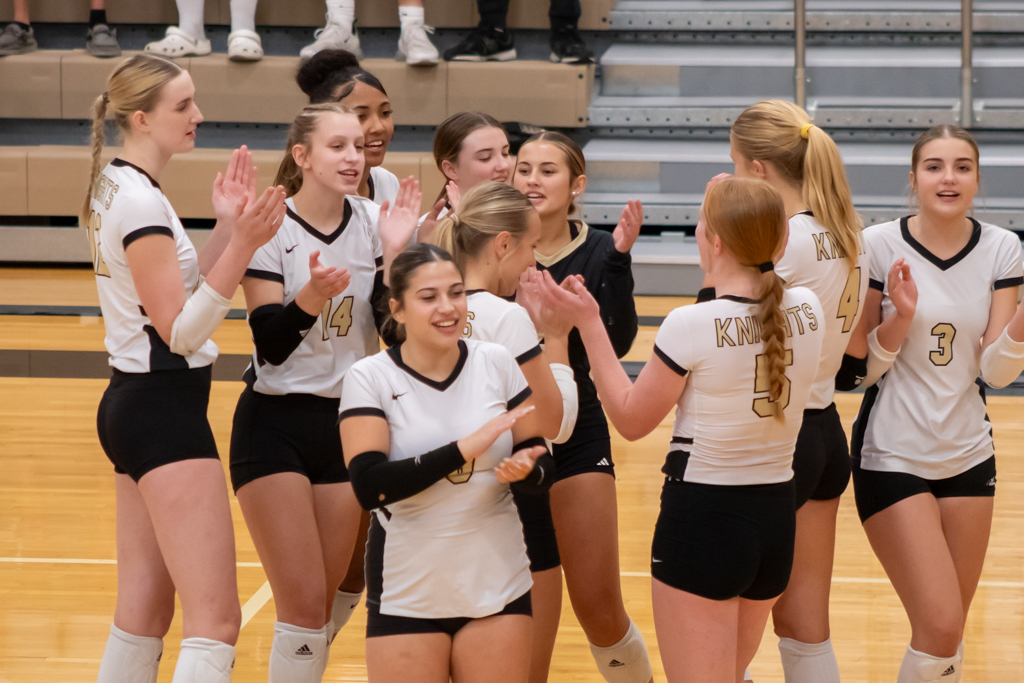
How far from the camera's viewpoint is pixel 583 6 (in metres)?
8.82

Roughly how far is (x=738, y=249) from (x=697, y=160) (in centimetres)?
634

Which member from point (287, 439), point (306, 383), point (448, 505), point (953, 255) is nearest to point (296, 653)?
point (287, 439)

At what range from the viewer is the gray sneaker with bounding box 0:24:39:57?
8.57m

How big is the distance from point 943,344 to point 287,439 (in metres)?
1.55

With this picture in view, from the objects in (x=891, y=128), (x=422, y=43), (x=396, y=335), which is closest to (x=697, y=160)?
(x=891, y=128)

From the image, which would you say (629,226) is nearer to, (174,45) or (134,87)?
(134,87)

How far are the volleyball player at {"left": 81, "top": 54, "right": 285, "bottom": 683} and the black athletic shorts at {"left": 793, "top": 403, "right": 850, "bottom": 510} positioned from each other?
4.03 feet

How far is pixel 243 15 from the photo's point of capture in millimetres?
8398

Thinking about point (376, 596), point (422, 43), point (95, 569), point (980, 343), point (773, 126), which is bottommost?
point (95, 569)

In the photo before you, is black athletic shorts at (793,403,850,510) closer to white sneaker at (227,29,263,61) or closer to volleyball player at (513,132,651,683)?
volleyball player at (513,132,651,683)

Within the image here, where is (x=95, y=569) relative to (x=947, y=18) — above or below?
below

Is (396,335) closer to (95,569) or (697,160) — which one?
(95,569)

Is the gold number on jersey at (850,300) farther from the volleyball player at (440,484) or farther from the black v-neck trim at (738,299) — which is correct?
the volleyball player at (440,484)

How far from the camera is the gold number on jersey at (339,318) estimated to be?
2.59 metres
